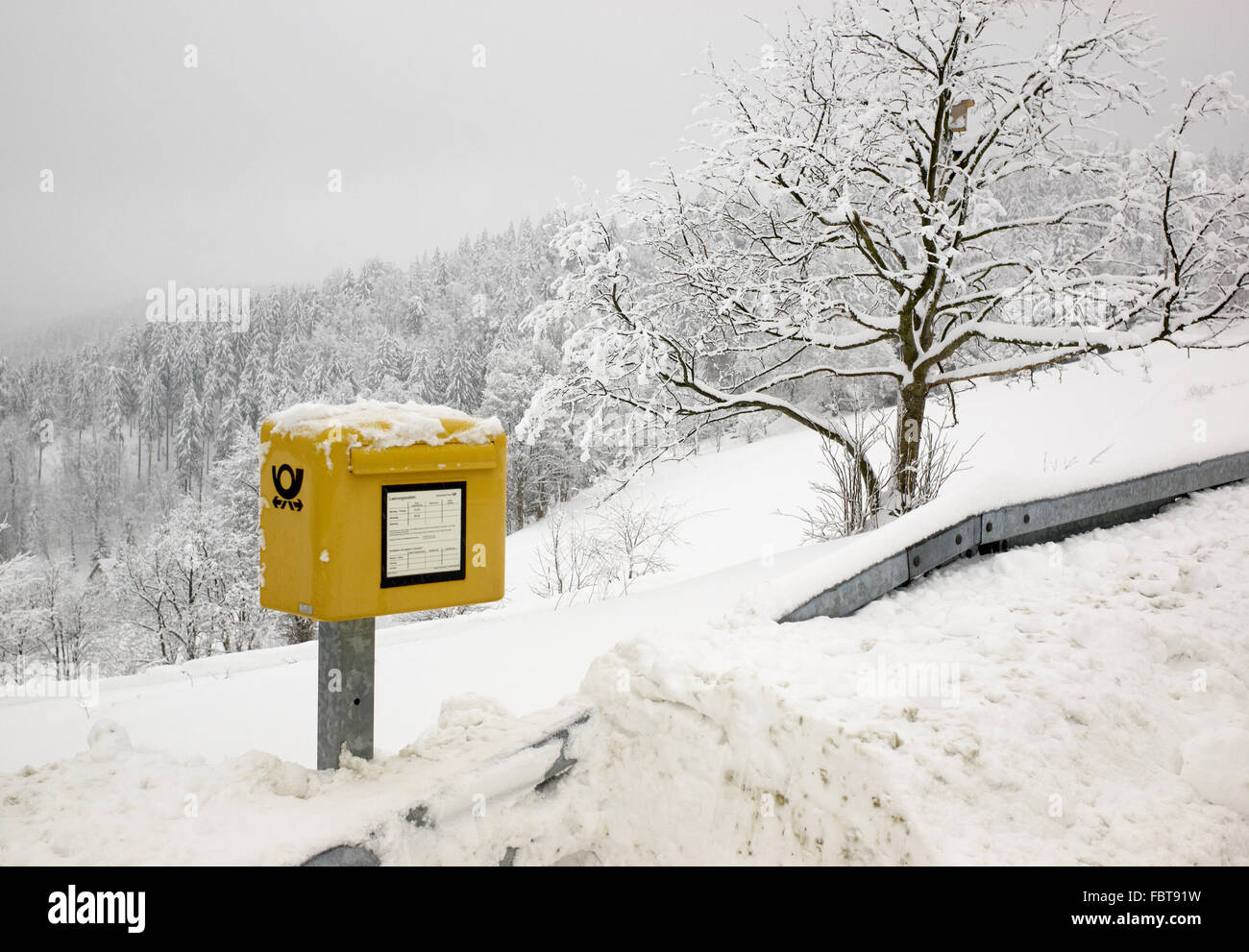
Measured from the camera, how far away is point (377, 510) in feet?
8.63

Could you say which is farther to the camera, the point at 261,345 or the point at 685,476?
the point at 261,345

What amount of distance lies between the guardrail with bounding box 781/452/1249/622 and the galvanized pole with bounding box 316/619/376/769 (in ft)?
4.87

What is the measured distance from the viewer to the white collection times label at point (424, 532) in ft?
8.79

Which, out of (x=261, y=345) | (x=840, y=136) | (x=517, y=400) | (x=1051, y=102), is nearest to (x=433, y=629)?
(x=840, y=136)

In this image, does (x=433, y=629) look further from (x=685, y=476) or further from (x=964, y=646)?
(x=685, y=476)

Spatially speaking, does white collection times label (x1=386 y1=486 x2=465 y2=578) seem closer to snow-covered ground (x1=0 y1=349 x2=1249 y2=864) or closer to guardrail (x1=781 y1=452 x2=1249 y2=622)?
snow-covered ground (x1=0 y1=349 x2=1249 y2=864)

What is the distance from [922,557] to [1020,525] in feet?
2.07

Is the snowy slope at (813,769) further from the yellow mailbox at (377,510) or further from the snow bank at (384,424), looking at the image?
the snow bank at (384,424)

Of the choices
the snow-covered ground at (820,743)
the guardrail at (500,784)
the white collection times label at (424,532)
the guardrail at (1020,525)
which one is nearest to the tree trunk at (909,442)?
the guardrail at (1020,525)

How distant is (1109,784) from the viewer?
Result: 7.41 ft

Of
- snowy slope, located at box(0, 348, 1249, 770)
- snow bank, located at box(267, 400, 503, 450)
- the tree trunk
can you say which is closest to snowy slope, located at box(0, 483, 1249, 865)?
snowy slope, located at box(0, 348, 1249, 770)

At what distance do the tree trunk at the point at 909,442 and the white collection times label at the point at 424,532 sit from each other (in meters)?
5.79

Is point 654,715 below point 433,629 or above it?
above
